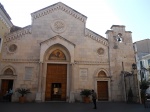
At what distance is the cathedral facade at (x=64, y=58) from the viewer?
18812 mm

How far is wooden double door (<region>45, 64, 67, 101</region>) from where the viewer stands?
19.0 meters

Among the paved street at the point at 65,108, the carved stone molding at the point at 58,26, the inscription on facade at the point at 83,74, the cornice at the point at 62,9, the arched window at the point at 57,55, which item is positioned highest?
the cornice at the point at 62,9

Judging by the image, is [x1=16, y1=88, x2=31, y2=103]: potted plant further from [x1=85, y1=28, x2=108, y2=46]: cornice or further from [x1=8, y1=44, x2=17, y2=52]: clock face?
[x1=85, y1=28, x2=108, y2=46]: cornice

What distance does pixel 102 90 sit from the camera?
64.1ft

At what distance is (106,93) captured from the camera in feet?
63.9

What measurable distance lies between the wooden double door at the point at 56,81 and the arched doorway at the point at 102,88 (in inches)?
180

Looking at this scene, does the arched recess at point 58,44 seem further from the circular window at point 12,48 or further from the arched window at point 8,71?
the arched window at point 8,71

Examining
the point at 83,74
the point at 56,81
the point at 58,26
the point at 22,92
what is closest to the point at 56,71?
the point at 56,81

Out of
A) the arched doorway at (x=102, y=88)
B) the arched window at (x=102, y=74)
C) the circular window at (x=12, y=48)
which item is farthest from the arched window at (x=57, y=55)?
the arched doorway at (x=102, y=88)

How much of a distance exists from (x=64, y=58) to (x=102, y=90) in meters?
6.70

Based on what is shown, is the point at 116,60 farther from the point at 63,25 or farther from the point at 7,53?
the point at 7,53

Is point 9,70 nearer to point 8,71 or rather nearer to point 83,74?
point 8,71

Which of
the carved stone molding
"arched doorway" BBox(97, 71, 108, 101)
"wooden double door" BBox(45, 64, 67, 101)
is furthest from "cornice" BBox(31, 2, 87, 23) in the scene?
"arched doorway" BBox(97, 71, 108, 101)

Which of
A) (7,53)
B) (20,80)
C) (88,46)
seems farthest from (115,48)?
(7,53)
